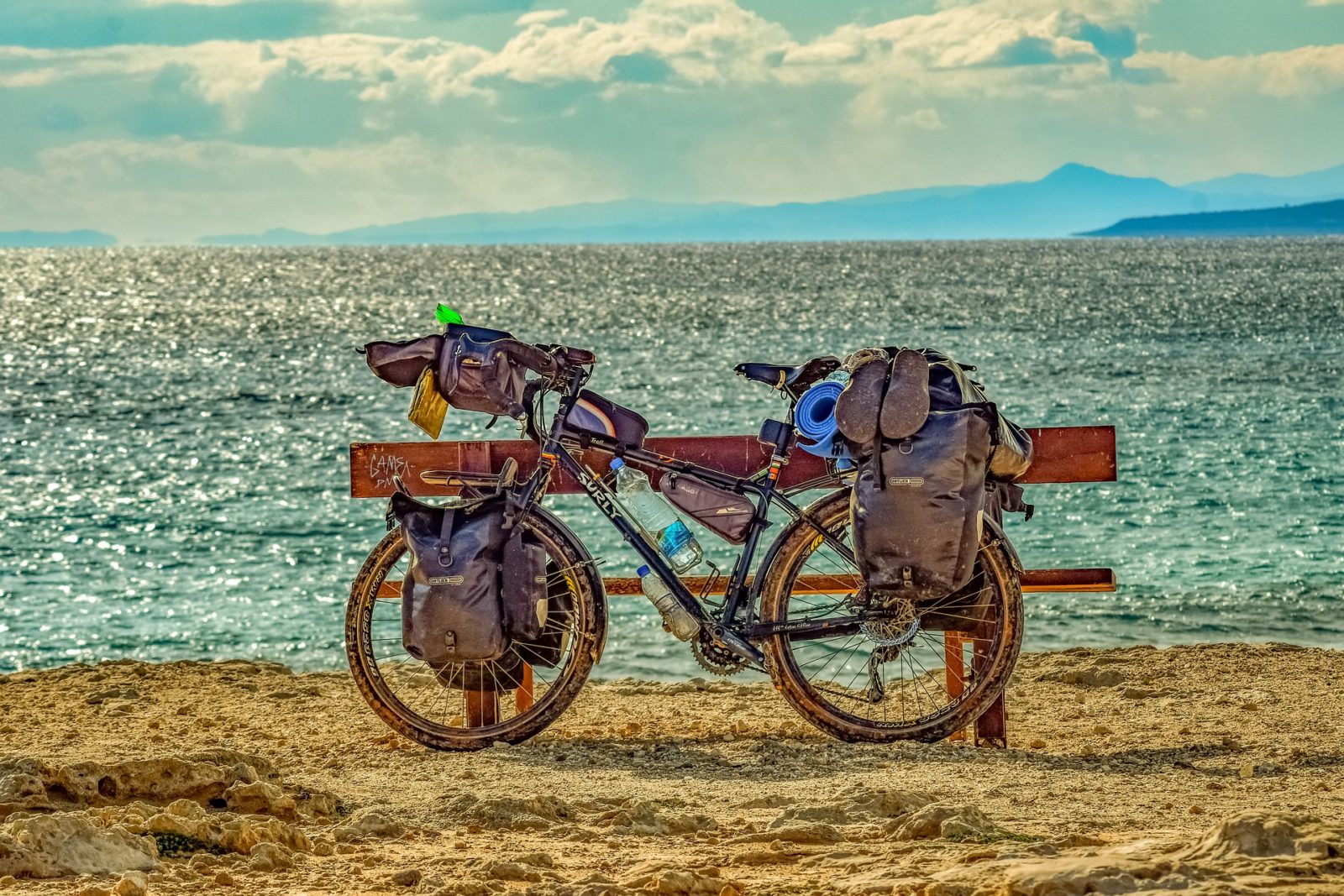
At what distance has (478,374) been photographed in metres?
6.12

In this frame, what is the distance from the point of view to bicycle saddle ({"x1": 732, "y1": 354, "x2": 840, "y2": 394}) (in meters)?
5.93

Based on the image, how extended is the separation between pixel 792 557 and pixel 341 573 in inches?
407

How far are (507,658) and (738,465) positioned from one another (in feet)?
3.87

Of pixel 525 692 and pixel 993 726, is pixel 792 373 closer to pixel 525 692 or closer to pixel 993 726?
pixel 993 726

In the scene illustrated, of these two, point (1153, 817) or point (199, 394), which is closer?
point (1153, 817)

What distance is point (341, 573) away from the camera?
15734 millimetres

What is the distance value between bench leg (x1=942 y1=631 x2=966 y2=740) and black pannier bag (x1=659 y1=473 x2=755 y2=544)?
91cm

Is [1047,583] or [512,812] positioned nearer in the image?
[512,812]

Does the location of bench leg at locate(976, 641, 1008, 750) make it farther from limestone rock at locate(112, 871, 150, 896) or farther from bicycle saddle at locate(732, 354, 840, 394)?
limestone rock at locate(112, 871, 150, 896)

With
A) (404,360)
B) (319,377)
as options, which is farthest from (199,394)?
(404,360)

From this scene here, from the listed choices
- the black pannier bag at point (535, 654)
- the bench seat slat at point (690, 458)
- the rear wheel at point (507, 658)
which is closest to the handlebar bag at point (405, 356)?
the bench seat slat at point (690, 458)

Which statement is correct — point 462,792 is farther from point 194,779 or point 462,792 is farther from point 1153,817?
point 1153,817

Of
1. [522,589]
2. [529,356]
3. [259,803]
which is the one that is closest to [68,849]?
[259,803]

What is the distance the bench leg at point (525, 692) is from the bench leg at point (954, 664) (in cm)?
165
